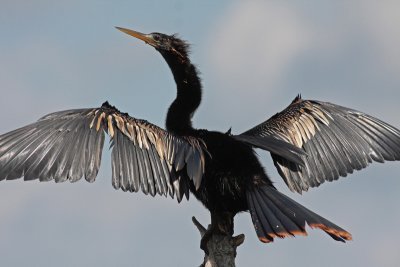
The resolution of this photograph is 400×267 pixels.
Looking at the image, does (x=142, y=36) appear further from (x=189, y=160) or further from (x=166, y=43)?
(x=189, y=160)

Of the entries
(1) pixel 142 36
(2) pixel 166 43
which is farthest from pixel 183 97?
(1) pixel 142 36

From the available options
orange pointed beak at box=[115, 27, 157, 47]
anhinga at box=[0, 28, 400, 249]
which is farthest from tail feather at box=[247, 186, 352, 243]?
orange pointed beak at box=[115, 27, 157, 47]

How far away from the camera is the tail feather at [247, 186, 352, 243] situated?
22.2 ft

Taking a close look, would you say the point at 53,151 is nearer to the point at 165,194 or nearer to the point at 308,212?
the point at 165,194

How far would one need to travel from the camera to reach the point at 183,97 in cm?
847

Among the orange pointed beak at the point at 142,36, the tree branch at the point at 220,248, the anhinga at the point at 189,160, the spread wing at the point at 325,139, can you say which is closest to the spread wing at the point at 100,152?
the anhinga at the point at 189,160

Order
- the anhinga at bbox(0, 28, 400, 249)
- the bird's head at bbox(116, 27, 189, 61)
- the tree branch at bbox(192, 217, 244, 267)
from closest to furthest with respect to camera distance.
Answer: the tree branch at bbox(192, 217, 244, 267)
the anhinga at bbox(0, 28, 400, 249)
the bird's head at bbox(116, 27, 189, 61)

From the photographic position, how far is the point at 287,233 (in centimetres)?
677

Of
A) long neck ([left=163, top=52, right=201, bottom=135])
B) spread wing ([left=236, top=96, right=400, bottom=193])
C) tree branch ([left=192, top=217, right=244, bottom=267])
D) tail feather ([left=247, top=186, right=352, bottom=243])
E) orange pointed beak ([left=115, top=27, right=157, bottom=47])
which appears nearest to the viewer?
tail feather ([left=247, top=186, right=352, bottom=243])

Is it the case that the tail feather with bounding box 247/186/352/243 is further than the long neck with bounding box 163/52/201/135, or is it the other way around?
the long neck with bounding box 163/52/201/135

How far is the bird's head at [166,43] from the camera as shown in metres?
8.87

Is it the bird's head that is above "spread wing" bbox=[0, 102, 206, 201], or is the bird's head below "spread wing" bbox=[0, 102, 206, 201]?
above

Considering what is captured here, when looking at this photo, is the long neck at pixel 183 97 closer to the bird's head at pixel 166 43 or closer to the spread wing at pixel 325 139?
the bird's head at pixel 166 43

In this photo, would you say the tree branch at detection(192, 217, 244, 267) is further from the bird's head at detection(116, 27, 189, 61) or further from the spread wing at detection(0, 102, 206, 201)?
the bird's head at detection(116, 27, 189, 61)
